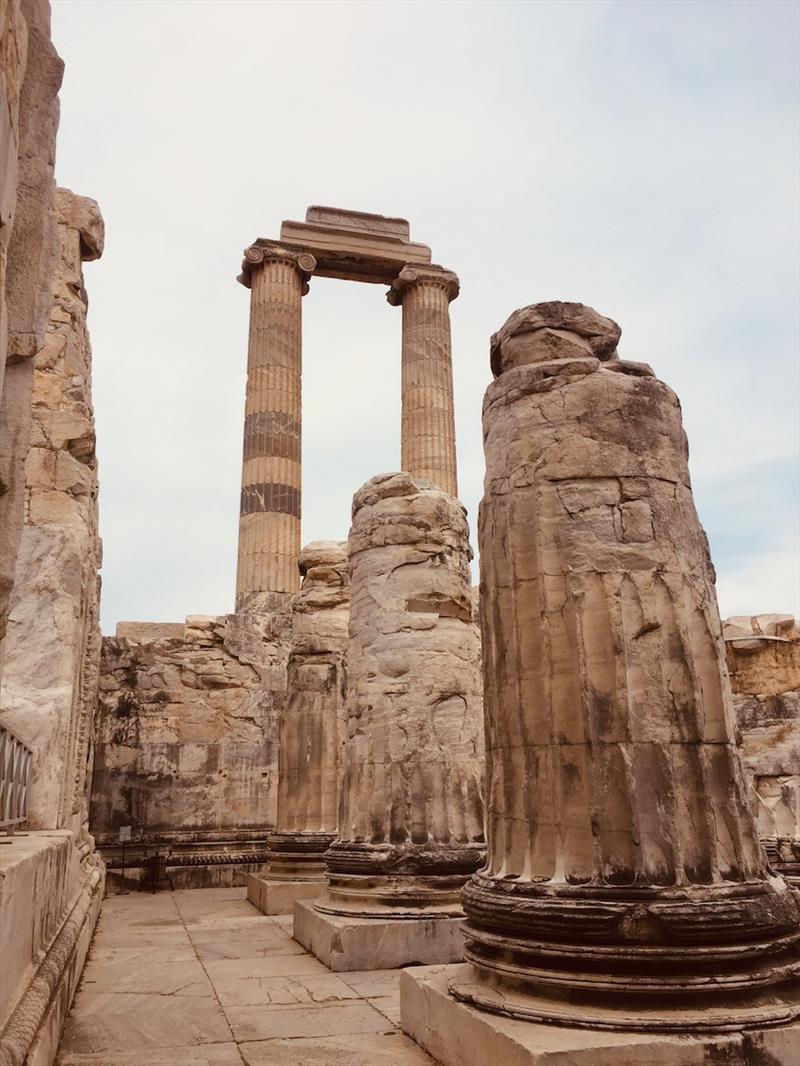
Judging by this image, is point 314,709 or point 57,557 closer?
point 57,557

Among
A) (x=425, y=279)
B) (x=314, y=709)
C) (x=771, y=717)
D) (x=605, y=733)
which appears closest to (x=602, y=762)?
(x=605, y=733)

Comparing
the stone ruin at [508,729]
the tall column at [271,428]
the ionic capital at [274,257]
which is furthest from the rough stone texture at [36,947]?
the ionic capital at [274,257]

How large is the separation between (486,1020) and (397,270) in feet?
69.2

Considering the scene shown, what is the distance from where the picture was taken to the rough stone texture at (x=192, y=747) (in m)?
11.4

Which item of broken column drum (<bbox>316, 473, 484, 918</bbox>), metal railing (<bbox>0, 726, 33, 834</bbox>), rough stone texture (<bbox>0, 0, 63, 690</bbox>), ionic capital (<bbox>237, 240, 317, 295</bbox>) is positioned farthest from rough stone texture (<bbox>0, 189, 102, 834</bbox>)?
ionic capital (<bbox>237, 240, 317, 295</bbox>)

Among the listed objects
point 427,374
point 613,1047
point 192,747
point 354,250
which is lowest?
point 613,1047

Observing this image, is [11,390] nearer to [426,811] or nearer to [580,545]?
[580,545]

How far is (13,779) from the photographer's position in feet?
13.0

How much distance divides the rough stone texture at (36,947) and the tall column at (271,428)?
12.5 meters

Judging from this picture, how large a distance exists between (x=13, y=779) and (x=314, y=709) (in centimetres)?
587

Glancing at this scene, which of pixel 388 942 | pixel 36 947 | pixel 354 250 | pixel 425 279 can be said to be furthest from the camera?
pixel 425 279

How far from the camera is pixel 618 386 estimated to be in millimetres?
3717

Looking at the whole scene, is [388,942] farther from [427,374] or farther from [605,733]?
[427,374]

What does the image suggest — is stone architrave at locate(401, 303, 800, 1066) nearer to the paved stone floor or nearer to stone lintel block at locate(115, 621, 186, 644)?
the paved stone floor
